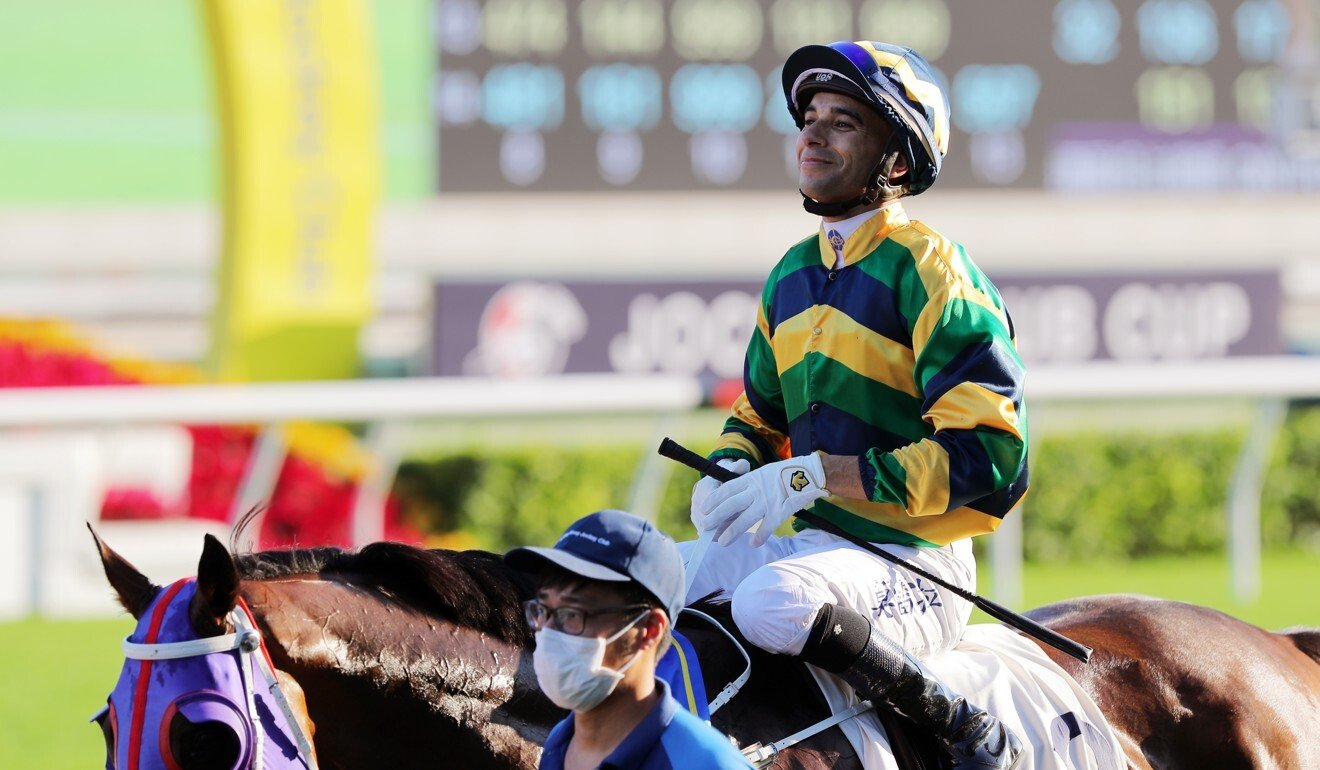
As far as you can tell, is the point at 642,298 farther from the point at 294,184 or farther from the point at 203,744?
the point at 203,744

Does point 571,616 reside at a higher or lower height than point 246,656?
higher

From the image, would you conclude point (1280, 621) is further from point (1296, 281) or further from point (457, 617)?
point (1296, 281)

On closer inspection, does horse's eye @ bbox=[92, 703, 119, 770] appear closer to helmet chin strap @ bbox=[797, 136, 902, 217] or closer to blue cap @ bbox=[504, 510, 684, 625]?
blue cap @ bbox=[504, 510, 684, 625]

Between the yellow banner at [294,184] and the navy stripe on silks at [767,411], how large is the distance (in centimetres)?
627

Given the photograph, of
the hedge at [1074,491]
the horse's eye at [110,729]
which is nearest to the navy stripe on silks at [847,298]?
the horse's eye at [110,729]

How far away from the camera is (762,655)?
2498mm

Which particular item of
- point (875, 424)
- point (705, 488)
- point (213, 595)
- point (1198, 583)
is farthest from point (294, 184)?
point (213, 595)

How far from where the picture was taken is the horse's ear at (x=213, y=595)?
205cm

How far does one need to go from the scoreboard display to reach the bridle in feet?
25.7

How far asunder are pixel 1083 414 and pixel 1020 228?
1400mm

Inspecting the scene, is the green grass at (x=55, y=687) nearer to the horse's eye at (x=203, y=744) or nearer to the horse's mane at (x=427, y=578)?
the horse's mane at (x=427, y=578)

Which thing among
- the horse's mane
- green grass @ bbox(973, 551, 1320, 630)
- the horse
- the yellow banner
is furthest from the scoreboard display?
the horse's mane

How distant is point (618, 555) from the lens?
5.79ft

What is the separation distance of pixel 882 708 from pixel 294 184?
6.85 meters
